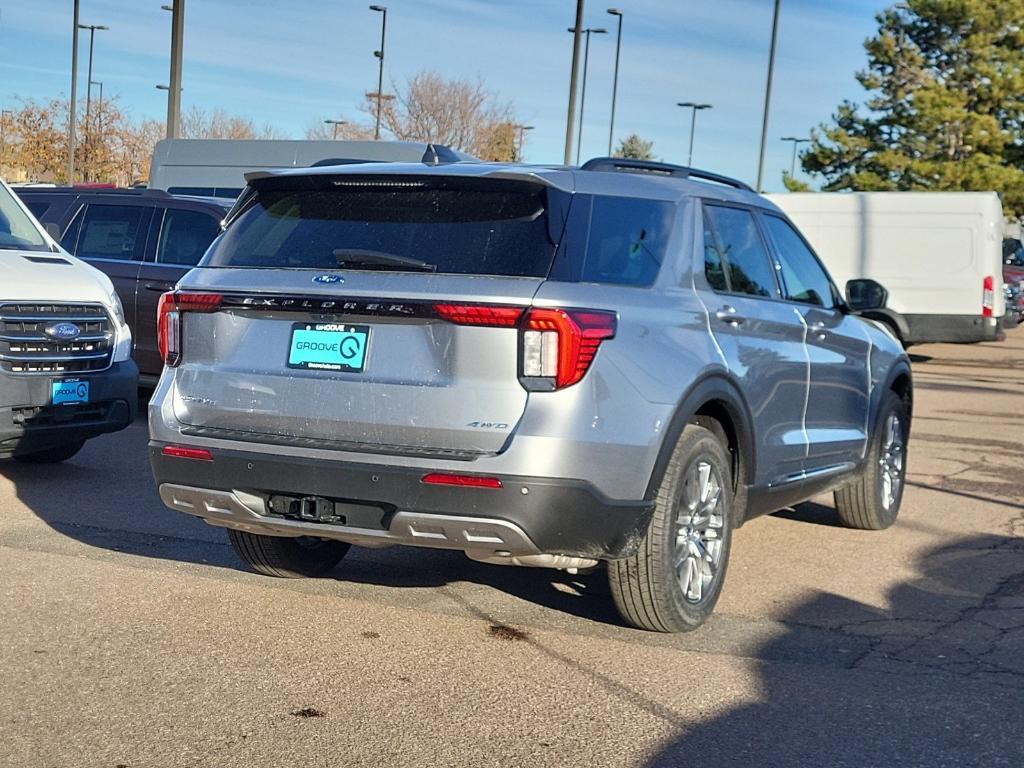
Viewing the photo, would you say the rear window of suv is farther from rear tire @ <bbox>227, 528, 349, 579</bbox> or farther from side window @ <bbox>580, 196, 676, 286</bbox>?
rear tire @ <bbox>227, 528, 349, 579</bbox>

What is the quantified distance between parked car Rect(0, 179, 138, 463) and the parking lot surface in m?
0.50

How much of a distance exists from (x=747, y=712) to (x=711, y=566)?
1.13 m

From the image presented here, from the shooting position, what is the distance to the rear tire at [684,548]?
16.8 ft

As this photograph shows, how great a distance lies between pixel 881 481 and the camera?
7.80 metres

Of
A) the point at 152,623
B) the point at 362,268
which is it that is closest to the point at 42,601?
the point at 152,623

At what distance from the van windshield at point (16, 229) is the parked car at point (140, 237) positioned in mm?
2184

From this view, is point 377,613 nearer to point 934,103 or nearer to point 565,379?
point 565,379

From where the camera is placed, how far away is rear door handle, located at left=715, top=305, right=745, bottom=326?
219 inches

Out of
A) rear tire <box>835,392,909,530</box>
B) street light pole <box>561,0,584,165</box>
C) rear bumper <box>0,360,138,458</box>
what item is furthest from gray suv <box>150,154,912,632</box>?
street light pole <box>561,0,584,165</box>

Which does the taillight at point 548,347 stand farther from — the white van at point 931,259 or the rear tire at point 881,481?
the white van at point 931,259

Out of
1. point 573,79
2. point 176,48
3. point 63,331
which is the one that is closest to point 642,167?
point 63,331

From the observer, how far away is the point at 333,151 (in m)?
19.6

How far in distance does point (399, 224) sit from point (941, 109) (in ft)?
120

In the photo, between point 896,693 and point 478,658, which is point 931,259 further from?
point 478,658
